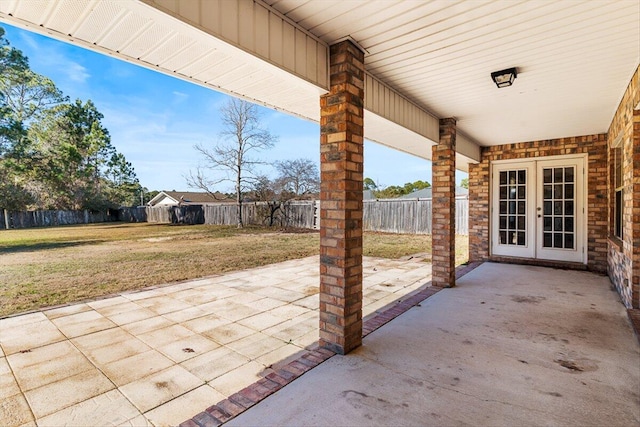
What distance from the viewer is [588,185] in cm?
597

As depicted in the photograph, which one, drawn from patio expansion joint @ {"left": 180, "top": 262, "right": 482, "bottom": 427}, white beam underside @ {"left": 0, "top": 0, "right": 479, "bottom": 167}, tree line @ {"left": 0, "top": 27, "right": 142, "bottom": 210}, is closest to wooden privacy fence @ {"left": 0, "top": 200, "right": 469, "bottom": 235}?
tree line @ {"left": 0, "top": 27, "right": 142, "bottom": 210}

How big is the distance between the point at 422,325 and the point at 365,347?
870 mm

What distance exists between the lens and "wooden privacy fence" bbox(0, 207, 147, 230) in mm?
7582

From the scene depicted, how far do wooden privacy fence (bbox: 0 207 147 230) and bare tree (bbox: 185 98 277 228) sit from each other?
19.0ft

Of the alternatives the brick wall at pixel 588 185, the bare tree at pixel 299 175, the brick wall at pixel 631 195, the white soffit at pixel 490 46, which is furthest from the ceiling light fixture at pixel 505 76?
the bare tree at pixel 299 175

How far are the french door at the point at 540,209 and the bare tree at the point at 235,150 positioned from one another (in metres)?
13.3

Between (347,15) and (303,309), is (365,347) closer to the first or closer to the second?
(303,309)

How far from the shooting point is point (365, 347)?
2754 millimetres

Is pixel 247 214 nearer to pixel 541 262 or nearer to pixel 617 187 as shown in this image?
pixel 541 262

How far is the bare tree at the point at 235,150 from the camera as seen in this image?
1741 cm

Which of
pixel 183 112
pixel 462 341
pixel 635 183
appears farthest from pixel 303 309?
pixel 183 112

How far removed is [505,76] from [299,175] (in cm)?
1529

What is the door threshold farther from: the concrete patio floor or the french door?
the concrete patio floor

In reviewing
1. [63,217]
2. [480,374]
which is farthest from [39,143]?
[480,374]
